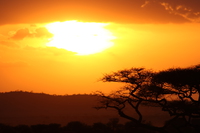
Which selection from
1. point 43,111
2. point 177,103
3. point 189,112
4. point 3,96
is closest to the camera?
point 189,112

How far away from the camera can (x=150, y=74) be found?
1222 inches

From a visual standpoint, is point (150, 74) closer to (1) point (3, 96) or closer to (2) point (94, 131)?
(2) point (94, 131)

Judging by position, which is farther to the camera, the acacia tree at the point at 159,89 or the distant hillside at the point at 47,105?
the distant hillside at the point at 47,105

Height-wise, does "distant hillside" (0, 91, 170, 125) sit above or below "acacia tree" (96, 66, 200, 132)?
above

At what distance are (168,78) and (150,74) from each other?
1685mm

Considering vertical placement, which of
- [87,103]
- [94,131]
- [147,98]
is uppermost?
[87,103]

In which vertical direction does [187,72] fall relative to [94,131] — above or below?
above

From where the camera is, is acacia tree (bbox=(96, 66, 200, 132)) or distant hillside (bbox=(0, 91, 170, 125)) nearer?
acacia tree (bbox=(96, 66, 200, 132))

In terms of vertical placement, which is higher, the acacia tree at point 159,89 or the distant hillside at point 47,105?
the distant hillside at point 47,105

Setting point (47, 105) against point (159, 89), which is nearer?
point (159, 89)

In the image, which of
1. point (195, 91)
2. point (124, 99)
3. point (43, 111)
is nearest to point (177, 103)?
point (195, 91)

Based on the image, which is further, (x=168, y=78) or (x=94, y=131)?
(x=94, y=131)

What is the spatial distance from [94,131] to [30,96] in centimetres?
7946

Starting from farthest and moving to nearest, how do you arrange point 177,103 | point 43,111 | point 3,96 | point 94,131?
point 3,96 < point 43,111 < point 94,131 < point 177,103
